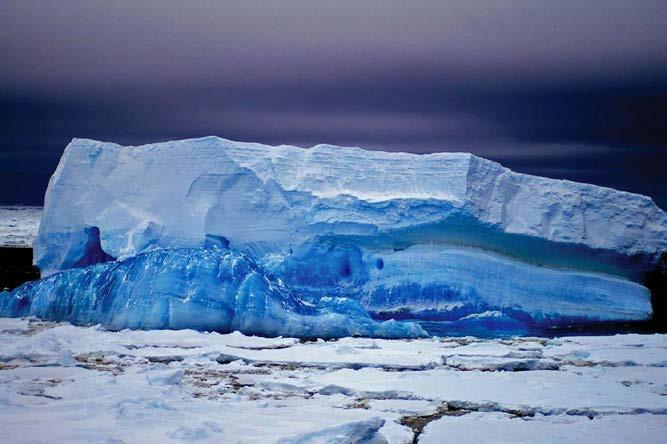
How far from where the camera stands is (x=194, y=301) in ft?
36.4

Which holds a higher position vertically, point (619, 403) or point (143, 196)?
point (143, 196)

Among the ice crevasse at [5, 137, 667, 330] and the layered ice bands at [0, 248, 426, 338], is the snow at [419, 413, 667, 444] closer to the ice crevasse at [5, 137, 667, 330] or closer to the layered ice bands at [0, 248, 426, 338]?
the layered ice bands at [0, 248, 426, 338]

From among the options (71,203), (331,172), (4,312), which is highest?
(331,172)

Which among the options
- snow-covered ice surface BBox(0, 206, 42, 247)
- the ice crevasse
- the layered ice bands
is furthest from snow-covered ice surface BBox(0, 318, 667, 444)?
snow-covered ice surface BBox(0, 206, 42, 247)

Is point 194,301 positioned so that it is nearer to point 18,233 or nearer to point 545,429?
point 545,429

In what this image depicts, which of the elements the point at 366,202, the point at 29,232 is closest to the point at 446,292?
the point at 366,202

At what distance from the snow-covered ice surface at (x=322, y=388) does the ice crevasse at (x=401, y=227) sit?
3505mm

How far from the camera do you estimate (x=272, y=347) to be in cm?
981

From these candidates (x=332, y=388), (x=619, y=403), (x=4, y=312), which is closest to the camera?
(x=619, y=403)

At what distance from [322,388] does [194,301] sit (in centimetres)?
450

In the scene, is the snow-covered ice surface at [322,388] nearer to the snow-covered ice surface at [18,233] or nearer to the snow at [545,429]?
the snow at [545,429]

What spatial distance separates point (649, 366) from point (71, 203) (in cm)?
1207

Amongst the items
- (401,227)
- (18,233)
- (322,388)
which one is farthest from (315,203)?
(18,233)

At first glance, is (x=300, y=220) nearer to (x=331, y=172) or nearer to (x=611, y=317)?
(x=331, y=172)
